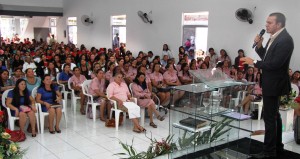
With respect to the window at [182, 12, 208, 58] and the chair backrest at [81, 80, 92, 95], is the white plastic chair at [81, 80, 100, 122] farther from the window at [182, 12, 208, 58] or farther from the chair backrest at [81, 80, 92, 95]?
the window at [182, 12, 208, 58]

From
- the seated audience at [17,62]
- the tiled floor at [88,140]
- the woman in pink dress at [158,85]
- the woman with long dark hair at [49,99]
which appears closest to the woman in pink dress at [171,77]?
the woman in pink dress at [158,85]

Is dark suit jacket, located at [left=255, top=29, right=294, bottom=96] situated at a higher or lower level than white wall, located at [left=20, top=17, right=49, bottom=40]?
lower

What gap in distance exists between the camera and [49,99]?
5.65 meters

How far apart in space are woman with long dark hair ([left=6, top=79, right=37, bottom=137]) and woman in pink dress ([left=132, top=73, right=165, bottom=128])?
191 centimetres

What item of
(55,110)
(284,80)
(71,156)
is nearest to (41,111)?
(55,110)

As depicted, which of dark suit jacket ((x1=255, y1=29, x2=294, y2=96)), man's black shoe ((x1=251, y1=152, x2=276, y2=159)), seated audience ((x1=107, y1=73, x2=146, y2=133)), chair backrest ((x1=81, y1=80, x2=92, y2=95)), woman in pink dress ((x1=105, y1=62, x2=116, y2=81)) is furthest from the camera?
woman in pink dress ((x1=105, y1=62, x2=116, y2=81))

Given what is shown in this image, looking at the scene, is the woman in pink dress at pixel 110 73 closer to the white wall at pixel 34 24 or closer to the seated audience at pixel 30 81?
the seated audience at pixel 30 81

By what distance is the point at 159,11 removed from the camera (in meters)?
11.5

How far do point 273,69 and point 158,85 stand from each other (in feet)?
15.3

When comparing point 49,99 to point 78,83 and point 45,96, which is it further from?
point 78,83

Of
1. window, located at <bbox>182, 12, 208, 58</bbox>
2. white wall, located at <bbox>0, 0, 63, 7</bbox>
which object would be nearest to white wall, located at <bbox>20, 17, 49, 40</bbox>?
white wall, located at <bbox>0, 0, 63, 7</bbox>

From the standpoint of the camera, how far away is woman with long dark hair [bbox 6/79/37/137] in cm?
527

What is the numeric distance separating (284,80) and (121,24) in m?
11.4

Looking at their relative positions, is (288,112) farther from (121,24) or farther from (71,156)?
(121,24)
